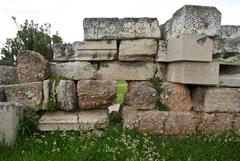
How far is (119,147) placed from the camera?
18.3 feet

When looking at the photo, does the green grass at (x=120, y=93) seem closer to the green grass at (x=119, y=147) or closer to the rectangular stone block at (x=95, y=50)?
the rectangular stone block at (x=95, y=50)

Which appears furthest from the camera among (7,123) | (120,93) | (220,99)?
(120,93)

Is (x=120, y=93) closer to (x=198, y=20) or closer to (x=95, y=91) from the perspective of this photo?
(x=95, y=91)

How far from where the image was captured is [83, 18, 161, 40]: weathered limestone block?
21.2 ft

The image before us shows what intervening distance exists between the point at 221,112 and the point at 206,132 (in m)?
0.43

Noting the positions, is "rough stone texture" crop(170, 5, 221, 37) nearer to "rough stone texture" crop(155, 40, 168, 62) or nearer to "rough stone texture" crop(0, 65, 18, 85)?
"rough stone texture" crop(155, 40, 168, 62)

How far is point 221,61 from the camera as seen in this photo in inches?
255

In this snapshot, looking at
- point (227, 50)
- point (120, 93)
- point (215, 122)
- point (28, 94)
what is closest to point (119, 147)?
point (215, 122)

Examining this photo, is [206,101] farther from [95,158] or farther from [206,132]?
[95,158]

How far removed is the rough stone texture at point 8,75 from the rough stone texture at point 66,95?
1.16 metres

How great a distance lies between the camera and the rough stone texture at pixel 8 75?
701 cm

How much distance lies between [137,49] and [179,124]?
1.45 metres

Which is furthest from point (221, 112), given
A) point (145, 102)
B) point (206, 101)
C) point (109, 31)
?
point (109, 31)

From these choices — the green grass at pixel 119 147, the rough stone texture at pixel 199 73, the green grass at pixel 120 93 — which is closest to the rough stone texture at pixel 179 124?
the green grass at pixel 119 147
